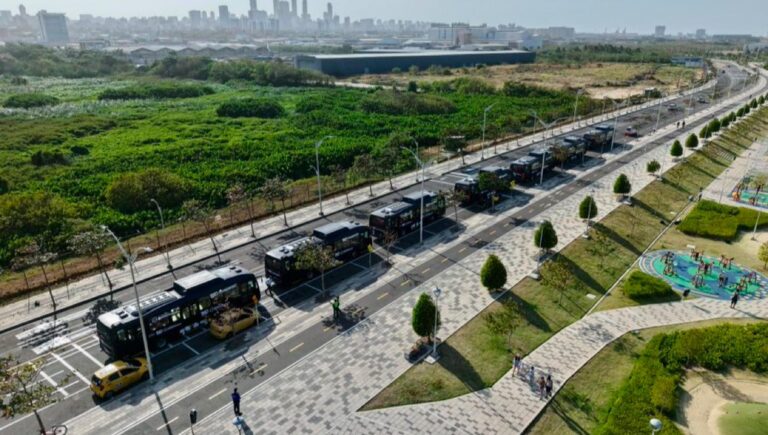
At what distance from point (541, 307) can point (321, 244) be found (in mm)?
16457

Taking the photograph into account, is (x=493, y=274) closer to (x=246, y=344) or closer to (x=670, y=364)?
(x=670, y=364)

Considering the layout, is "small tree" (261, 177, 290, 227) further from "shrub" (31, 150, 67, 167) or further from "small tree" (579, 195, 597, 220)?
"shrub" (31, 150, 67, 167)

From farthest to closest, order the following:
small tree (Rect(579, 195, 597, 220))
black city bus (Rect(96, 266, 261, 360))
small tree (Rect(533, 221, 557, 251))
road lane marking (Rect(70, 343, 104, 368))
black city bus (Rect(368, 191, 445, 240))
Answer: small tree (Rect(579, 195, 597, 220)) < black city bus (Rect(368, 191, 445, 240)) < small tree (Rect(533, 221, 557, 251)) < road lane marking (Rect(70, 343, 104, 368)) < black city bus (Rect(96, 266, 261, 360))

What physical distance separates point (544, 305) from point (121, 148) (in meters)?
71.8

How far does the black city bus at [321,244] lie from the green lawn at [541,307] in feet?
41.3

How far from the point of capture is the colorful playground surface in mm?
36406

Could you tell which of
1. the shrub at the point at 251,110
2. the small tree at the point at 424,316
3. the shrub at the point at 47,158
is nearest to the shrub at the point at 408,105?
the shrub at the point at 251,110

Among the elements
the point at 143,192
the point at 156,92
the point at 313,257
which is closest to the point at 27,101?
the point at 156,92

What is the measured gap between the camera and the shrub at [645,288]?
35125 millimetres

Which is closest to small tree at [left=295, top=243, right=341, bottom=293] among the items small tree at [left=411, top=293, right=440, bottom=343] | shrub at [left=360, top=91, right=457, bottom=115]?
small tree at [left=411, top=293, right=440, bottom=343]

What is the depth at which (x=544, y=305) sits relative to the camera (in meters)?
34.3

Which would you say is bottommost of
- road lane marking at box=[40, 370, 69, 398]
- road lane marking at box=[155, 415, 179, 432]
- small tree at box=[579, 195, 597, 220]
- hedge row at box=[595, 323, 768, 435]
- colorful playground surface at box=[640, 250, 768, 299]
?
road lane marking at box=[40, 370, 69, 398]

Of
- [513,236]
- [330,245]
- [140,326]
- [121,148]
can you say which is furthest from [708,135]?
[121,148]

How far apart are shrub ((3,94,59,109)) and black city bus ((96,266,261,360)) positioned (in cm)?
12066
